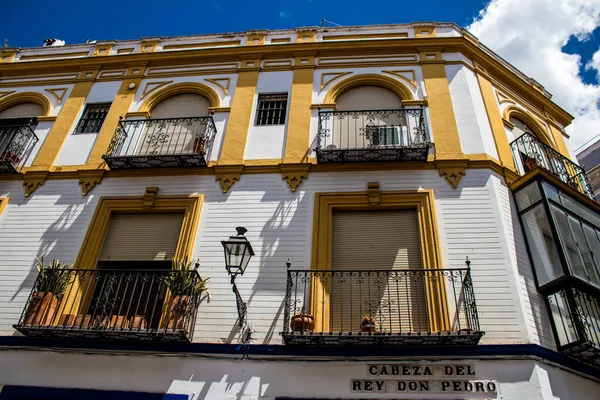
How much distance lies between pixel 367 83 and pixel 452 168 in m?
3.37

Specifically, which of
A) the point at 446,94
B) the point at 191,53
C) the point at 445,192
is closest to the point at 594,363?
the point at 445,192

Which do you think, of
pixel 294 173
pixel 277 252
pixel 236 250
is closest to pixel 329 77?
pixel 294 173

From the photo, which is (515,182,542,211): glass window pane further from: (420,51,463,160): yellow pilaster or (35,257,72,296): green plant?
(35,257,72,296): green plant

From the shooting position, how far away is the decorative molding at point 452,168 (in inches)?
358

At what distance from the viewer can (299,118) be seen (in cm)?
1051

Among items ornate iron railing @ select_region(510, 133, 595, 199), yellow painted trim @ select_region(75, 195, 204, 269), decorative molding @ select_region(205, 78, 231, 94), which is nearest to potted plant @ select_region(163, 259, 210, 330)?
yellow painted trim @ select_region(75, 195, 204, 269)

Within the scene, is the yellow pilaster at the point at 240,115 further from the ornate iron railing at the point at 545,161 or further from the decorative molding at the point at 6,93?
the decorative molding at the point at 6,93

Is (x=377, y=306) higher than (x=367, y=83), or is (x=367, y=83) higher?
(x=367, y=83)

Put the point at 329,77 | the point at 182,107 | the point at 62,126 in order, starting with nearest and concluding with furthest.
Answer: the point at 62,126 → the point at 329,77 → the point at 182,107

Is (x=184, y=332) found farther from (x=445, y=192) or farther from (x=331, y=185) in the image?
(x=445, y=192)

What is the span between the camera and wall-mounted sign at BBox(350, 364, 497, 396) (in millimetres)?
6575

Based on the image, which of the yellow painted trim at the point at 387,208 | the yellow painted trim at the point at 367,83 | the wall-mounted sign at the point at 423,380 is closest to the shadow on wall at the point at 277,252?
the yellow painted trim at the point at 387,208

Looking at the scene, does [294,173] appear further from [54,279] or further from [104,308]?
[54,279]

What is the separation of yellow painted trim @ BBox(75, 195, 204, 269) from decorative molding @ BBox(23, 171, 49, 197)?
1596mm
